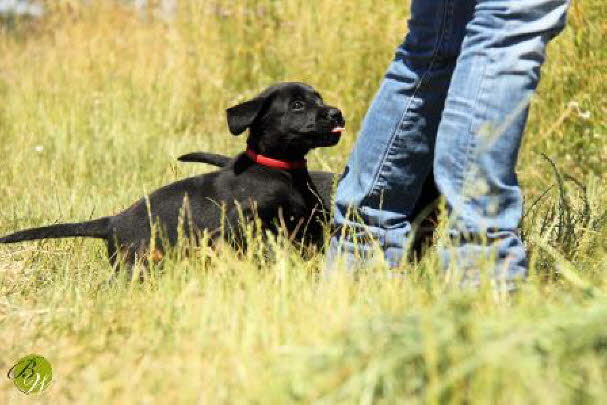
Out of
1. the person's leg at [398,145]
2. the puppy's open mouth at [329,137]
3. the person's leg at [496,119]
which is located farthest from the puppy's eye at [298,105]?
the person's leg at [496,119]

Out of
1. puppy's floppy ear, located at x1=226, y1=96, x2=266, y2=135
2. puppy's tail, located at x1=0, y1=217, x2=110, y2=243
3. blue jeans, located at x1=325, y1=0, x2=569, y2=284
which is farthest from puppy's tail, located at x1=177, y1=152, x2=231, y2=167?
blue jeans, located at x1=325, y1=0, x2=569, y2=284

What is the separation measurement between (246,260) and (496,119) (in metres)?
0.81

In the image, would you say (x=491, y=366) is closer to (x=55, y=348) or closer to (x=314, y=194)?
(x=55, y=348)

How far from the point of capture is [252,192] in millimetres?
3611

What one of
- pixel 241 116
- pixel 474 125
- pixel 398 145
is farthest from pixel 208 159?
pixel 474 125

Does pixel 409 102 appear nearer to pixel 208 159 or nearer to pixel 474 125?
pixel 474 125

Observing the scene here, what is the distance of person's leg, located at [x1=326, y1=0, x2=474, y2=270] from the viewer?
2947mm

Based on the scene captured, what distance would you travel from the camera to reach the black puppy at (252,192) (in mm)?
3523

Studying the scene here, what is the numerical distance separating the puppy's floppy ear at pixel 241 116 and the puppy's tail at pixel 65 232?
588 millimetres

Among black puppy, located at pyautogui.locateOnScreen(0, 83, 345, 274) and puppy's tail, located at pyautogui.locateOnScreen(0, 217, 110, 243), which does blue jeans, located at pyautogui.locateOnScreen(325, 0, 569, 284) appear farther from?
puppy's tail, located at pyautogui.locateOnScreen(0, 217, 110, 243)

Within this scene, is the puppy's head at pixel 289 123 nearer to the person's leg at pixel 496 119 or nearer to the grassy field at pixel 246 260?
the grassy field at pixel 246 260

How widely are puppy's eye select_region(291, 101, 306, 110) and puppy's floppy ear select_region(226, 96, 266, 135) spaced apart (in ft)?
0.55

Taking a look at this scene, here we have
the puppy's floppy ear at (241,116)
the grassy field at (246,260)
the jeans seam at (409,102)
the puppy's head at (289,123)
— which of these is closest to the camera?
the grassy field at (246,260)

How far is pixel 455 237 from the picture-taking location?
8.41 feet
